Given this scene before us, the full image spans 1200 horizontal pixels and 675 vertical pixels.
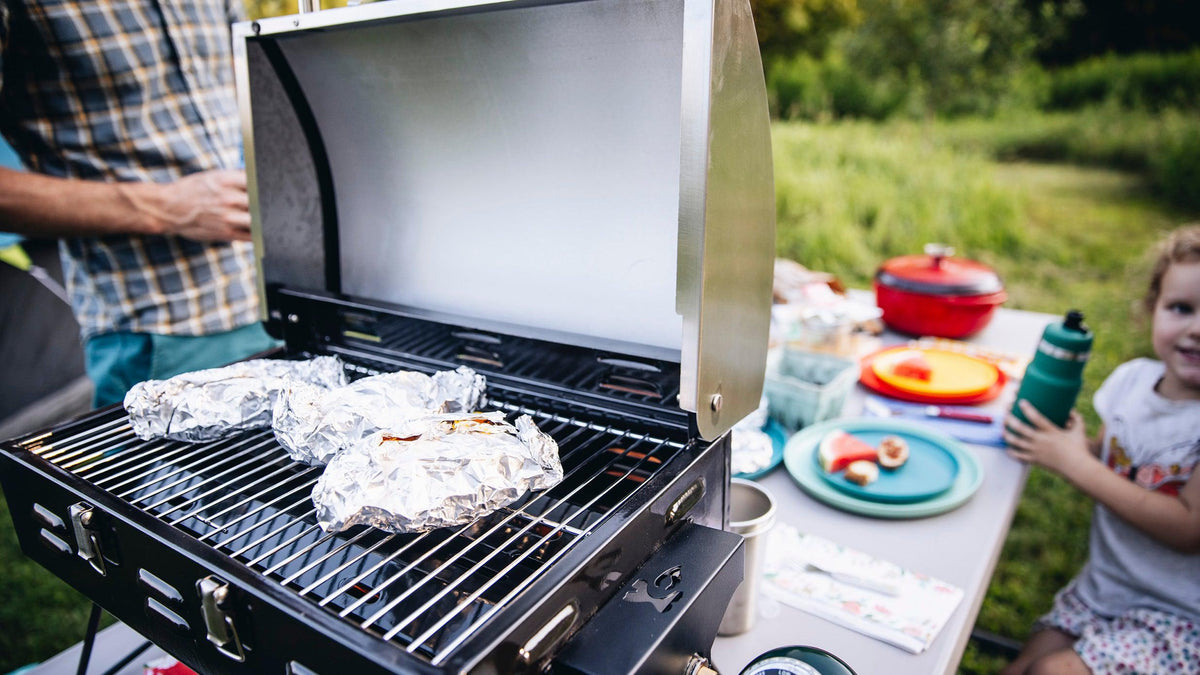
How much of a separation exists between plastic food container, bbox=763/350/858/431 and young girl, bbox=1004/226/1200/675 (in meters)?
0.40

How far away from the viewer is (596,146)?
1.07 meters

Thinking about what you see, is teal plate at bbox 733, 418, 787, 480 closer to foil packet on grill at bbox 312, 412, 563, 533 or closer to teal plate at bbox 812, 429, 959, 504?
teal plate at bbox 812, 429, 959, 504

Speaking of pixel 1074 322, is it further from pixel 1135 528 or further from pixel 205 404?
pixel 205 404

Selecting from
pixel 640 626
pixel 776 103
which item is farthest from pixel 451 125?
pixel 776 103

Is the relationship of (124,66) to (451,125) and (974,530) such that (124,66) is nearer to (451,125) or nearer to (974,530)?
(451,125)

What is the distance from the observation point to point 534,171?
3.79 ft

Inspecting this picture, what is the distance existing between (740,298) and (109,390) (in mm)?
1661

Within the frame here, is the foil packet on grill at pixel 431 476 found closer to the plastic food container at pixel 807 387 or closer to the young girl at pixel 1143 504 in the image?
the plastic food container at pixel 807 387

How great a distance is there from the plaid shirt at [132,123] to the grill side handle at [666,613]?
147cm

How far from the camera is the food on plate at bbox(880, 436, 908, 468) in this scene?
154 centimetres

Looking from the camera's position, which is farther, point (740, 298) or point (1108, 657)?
point (1108, 657)

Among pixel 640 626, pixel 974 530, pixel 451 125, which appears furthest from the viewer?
pixel 974 530

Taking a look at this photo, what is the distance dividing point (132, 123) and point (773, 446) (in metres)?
1.71

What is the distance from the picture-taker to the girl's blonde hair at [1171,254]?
1718 millimetres
